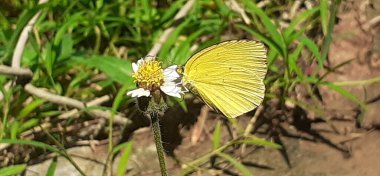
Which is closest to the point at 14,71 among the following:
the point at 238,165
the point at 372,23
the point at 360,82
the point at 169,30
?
the point at 169,30

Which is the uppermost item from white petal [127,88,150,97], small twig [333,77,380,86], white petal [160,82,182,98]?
white petal [127,88,150,97]

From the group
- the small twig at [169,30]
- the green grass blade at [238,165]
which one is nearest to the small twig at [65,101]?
the small twig at [169,30]

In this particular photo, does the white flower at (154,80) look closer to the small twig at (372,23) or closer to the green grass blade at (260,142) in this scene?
the green grass blade at (260,142)

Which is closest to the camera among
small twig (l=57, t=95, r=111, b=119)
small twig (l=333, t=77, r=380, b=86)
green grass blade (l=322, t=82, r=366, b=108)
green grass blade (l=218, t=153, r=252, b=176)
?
green grass blade (l=218, t=153, r=252, b=176)

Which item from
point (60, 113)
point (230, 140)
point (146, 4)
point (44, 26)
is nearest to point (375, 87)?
point (230, 140)

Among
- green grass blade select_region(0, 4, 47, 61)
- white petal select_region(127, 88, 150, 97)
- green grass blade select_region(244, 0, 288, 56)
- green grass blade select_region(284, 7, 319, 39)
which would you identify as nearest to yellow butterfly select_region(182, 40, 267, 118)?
white petal select_region(127, 88, 150, 97)

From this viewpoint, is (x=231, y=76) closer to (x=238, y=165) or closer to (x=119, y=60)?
(x=238, y=165)

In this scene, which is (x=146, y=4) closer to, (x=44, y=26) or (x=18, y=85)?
(x=44, y=26)

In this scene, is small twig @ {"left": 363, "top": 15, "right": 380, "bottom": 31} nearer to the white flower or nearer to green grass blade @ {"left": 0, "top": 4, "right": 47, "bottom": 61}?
green grass blade @ {"left": 0, "top": 4, "right": 47, "bottom": 61}
